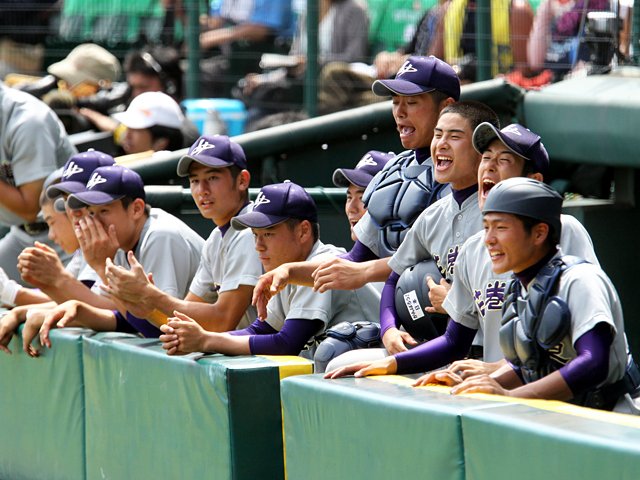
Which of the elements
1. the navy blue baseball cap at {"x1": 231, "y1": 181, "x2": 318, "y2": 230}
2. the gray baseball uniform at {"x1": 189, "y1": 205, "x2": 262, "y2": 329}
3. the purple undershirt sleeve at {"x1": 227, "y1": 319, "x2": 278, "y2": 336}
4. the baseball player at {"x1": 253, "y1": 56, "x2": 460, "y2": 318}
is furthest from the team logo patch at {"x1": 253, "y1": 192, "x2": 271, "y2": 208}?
the purple undershirt sleeve at {"x1": 227, "y1": 319, "x2": 278, "y2": 336}

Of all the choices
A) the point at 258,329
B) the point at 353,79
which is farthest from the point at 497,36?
the point at 258,329

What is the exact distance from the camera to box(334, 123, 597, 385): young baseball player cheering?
4.25m

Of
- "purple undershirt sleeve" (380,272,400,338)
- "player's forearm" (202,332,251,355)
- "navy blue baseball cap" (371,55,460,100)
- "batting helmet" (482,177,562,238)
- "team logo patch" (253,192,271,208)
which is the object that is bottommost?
"player's forearm" (202,332,251,355)

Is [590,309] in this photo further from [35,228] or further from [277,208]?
[35,228]

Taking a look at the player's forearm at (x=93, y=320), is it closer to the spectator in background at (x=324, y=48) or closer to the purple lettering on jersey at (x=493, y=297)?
the purple lettering on jersey at (x=493, y=297)

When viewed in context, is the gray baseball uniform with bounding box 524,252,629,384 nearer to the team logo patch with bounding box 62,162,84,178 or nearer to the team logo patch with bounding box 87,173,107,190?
the team logo patch with bounding box 87,173,107,190

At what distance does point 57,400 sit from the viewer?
5.63 metres

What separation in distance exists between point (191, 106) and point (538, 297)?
649 centimetres

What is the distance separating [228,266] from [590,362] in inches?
87.7

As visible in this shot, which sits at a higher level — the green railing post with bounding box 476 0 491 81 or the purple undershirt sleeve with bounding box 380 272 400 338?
the green railing post with bounding box 476 0 491 81

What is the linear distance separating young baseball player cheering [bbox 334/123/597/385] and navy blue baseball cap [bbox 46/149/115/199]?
2387 millimetres

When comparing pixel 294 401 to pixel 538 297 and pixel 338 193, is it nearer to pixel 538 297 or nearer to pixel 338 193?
pixel 538 297

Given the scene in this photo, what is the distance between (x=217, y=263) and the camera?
564cm

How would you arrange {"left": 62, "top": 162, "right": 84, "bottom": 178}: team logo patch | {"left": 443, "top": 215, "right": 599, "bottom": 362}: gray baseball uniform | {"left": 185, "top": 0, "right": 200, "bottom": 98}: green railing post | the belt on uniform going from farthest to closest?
{"left": 185, "top": 0, "right": 200, "bottom": 98}: green railing post → the belt on uniform → {"left": 62, "top": 162, "right": 84, "bottom": 178}: team logo patch → {"left": 443, "top": 215, "right": 599, "bottom": 362}: gray baseball uniform
